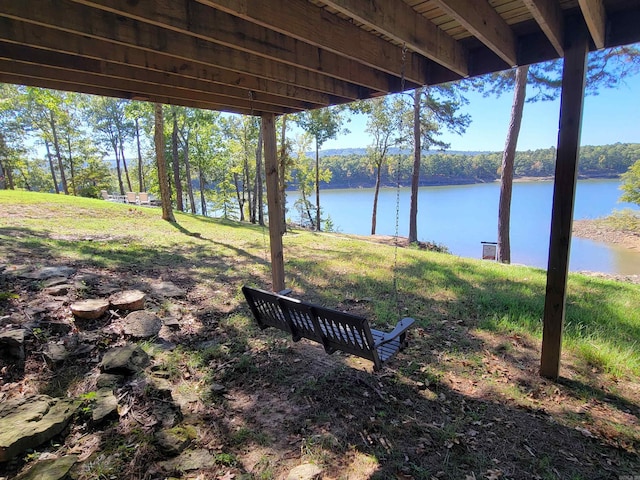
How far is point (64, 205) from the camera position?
11.1 metres

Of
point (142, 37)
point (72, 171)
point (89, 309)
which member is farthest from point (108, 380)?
point (72, 171)

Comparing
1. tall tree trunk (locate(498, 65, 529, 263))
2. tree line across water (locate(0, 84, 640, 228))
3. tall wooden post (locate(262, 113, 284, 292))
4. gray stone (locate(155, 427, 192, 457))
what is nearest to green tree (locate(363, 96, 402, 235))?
tree line across water (locate(0, 84, 640, 228))

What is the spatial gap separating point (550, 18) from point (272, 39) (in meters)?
1.85

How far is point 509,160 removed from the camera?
9.30 m

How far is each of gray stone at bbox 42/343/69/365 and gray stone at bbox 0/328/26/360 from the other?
0.48 feet

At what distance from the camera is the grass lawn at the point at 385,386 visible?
77.4 inches

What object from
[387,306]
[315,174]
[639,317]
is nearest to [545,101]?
[639,317]

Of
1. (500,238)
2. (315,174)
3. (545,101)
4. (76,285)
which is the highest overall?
(545,101)

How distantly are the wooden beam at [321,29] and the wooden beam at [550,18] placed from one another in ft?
3.61

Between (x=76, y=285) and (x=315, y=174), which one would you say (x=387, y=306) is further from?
(x=315, y=174)

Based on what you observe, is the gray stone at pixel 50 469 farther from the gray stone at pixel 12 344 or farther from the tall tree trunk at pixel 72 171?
the tall tree trunk at pixel 72 171

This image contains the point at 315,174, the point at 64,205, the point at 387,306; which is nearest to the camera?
the point at 387,306

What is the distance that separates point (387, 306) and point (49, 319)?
11.8 ft

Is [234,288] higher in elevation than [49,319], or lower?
lower
